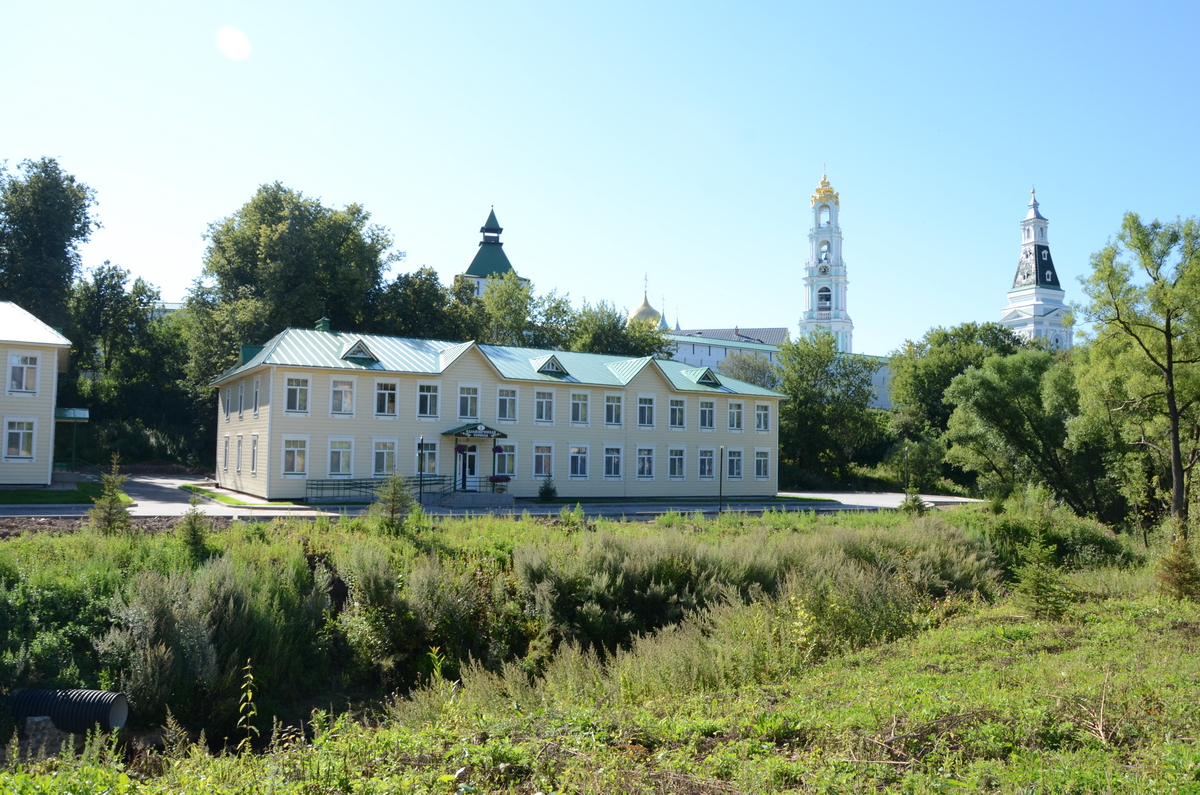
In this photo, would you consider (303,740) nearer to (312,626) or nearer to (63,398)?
(312,626)

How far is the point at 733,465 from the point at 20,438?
30.6 m

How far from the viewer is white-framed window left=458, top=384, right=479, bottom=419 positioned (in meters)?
36.3

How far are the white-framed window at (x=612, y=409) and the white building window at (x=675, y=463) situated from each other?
3.22 metres

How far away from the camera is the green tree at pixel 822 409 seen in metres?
59.2

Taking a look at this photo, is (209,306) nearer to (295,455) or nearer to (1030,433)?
(295,455)

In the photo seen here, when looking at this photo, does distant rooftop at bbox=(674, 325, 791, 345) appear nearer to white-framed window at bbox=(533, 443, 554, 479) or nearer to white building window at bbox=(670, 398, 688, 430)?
white building window at bbox=(670, 398, 688, 430)

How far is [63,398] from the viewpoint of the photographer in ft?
172

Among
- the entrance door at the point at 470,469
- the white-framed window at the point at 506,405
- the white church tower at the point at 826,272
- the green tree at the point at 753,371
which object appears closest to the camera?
the entrance door at the point at 470,469

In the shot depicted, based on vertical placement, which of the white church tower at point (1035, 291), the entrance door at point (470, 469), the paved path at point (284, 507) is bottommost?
the paved path at point (284, 507)

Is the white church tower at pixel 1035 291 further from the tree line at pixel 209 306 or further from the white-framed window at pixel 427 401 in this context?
the white-framed window at pixel 427 401

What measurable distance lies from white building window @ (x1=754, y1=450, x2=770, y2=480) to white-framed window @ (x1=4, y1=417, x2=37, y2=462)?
3149cm

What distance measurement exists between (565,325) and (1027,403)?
31461mm

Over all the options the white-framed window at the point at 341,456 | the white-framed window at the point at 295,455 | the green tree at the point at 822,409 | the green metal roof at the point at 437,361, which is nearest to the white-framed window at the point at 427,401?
the green metal roof at the point at 437,361

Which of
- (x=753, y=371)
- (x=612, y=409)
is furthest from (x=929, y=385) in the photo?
(x=612, y=409)
